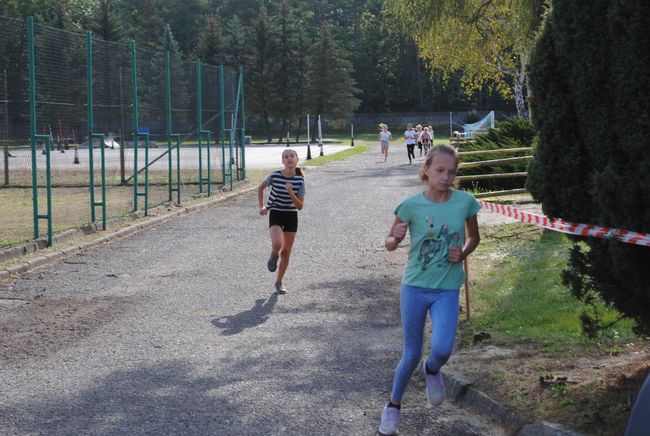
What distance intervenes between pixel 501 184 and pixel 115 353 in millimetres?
15966

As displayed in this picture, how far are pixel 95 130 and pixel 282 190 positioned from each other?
6573mm

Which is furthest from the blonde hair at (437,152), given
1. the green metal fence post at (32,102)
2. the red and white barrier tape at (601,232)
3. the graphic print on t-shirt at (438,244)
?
the green metal fence post at (32,102)

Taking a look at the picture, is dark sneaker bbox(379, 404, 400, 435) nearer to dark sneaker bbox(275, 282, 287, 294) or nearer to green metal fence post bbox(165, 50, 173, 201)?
dark sneaker bbox(275, 282, 287, 294)

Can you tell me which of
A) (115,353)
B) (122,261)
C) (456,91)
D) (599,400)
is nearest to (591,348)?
(599,400)

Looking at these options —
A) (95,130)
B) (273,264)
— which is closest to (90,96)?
(95,130)

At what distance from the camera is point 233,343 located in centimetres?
783

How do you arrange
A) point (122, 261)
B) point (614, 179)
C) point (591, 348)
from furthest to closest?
point (122, 261), point (591, 348), point (614, 179)

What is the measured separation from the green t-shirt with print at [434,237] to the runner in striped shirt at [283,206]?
16.0ft

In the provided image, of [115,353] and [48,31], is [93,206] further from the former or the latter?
[115,353]

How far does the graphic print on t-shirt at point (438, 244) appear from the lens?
5379 mm

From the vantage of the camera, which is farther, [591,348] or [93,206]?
[93,206]

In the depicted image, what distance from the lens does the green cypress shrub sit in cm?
521

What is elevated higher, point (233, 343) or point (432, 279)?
point (432, 279)

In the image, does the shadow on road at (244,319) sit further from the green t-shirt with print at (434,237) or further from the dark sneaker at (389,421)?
the green t-shirt with print at (434,237)
